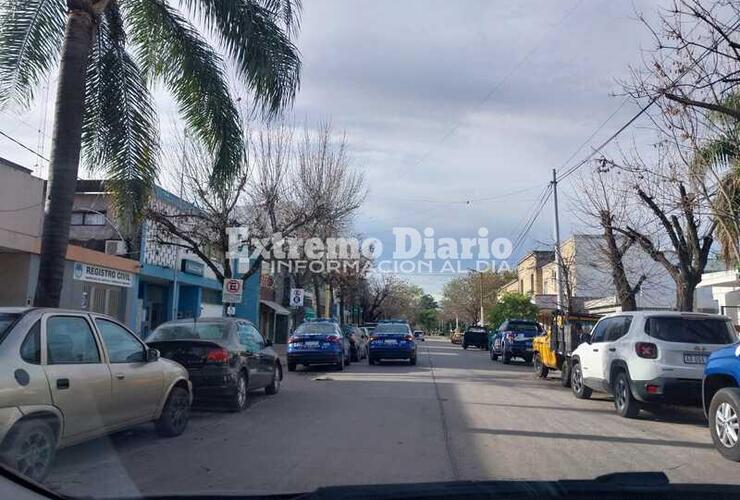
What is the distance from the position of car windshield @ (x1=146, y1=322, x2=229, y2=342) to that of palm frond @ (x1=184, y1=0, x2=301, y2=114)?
3787 millimetres

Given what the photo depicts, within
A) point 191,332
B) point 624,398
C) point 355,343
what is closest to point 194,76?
point 191,332

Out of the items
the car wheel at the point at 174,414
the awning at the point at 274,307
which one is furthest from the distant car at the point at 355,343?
the car wheel at the point at 174,414

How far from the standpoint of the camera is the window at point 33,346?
6.11 m

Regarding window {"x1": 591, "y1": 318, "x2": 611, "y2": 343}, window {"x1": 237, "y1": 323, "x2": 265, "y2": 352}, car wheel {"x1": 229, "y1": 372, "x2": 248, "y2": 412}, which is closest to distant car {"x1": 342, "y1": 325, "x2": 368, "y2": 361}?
window {"x1": 237, "y1": 323, "x2": 265, "y2": 352}

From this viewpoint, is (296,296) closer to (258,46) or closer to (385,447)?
(258,46)

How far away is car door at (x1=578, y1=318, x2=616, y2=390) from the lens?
494 inches

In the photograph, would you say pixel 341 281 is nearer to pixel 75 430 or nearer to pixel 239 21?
pixel 239 21

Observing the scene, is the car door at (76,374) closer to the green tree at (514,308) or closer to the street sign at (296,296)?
the street sign at (296,296)

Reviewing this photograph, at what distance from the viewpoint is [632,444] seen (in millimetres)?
8773

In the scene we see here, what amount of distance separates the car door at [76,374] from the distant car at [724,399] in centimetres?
702

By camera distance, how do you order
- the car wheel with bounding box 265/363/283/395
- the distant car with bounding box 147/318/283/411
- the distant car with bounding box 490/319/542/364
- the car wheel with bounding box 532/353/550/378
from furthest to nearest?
the distant car with bounding box 490/319/542/364
the car wheel with bounding box 532/353/550/378
the car wheel with bounding box 265/363/283/395
the distant car with bounding box 147/318/283/411

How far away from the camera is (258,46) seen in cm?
1138

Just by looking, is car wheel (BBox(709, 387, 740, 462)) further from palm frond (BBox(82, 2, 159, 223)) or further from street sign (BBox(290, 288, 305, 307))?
street sign (BBox(290, 288, 305, 307))

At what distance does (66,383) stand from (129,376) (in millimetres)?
1308
